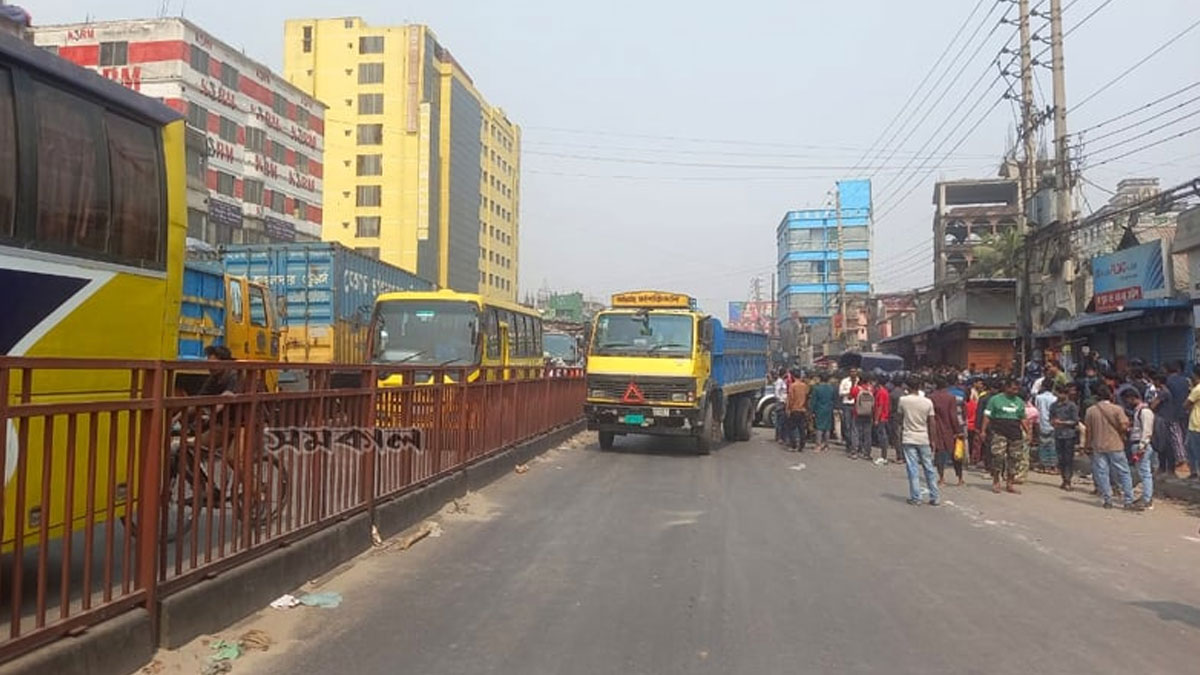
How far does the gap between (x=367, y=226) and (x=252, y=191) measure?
20.8 metres

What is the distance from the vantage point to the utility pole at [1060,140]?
19.5m

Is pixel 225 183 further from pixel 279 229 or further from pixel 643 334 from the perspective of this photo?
pixel 643 334

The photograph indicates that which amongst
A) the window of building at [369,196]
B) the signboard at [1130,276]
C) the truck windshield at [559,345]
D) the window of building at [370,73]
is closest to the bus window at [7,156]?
the signboard at [1130,276]

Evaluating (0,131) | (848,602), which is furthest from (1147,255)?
(0,131)

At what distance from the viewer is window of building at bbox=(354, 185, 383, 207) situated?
76.4 m

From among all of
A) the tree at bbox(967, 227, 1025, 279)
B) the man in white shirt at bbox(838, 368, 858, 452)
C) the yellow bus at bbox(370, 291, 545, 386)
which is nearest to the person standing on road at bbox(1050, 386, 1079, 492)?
the man in white shirt at bbox(838, 368, 858, 452)

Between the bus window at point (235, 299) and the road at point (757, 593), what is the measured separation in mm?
6063

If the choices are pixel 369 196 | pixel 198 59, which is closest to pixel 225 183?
pixel 198 59

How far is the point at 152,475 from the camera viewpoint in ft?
15.2

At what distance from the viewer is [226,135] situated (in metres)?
52.8

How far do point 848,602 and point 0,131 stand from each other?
6006 mm

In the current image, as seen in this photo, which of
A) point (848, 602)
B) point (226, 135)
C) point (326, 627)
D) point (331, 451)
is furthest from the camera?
point (226, 135)

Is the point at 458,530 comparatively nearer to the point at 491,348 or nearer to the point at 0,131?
the point at 0,131

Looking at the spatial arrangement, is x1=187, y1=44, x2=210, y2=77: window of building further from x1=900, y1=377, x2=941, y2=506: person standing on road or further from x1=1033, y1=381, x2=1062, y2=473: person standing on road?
x1=900, y1=377, x2=941, y2=506: person standing on road
